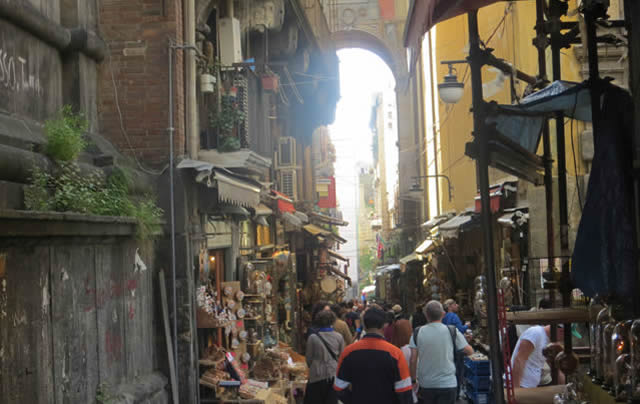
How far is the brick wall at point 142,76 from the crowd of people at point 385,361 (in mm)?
3407

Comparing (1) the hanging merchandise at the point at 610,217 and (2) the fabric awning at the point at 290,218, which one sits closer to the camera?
(1) the hanging merchandise at the point at 610,217

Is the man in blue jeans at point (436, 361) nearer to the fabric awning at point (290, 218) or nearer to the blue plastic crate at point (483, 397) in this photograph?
the blue plastic crate at point (483, 397)

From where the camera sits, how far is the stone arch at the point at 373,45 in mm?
47406

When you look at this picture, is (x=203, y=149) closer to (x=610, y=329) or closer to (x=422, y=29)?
(x=422, y=29)

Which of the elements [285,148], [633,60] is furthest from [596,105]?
[285,148]

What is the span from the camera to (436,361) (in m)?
8.15

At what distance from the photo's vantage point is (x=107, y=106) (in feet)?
34.9

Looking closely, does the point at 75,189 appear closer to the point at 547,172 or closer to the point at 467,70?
the point at 547,172

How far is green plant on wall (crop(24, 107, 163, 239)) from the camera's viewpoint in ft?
22.8

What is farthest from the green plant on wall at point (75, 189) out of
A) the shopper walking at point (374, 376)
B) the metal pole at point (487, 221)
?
the metal pole at point (487, 221)

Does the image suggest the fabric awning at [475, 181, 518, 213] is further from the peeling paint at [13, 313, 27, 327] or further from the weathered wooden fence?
the peeling paint at [13, 313, 27, 327]

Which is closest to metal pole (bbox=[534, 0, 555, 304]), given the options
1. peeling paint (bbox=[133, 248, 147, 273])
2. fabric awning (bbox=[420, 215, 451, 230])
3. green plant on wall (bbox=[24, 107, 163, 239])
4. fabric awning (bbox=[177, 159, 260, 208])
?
green plant on wall (bbox=[24, 107, 163, 239])

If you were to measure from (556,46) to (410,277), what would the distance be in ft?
102

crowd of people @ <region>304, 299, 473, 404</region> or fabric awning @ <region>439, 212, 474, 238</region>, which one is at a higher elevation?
fabric awning @ <region>439, 212, 474, 238</region>
